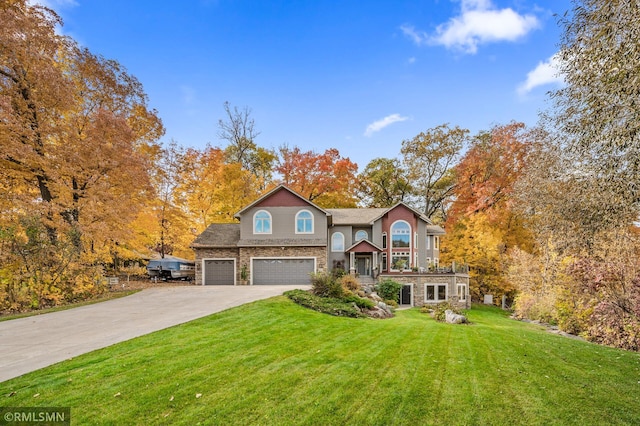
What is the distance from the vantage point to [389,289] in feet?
69.4

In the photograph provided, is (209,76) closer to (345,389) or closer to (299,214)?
(299,214)

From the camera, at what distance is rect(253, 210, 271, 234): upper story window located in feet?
73.6

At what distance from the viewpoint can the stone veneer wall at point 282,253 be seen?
71.6ft

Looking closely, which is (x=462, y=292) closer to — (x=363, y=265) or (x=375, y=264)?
(x=375, y=264)

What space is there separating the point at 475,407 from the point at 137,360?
17.9 feet

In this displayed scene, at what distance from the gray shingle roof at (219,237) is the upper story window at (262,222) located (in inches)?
64.8

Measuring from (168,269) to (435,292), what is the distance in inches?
799

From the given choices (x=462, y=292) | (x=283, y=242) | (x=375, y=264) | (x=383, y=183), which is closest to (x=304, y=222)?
(x=283, y=242)

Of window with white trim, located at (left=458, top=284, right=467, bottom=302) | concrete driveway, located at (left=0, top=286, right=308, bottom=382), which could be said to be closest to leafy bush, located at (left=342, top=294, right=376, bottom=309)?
concrete driveway, located at (left=0, top=286, right=308, bottom=382)

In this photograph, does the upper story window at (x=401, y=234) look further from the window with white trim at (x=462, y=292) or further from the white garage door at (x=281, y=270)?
the white garage door at (x=281, y=270)

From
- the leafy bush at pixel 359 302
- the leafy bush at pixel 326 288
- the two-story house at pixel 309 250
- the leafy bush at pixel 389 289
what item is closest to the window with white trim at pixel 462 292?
the two-story house at pixel 309 250

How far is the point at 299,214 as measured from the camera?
22578 millimetres

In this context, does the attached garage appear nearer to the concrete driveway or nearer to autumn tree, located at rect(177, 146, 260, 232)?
autumn tree, located at rect(177, 146, 260, 232)

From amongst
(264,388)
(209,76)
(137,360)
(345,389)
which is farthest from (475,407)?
(209,76)
